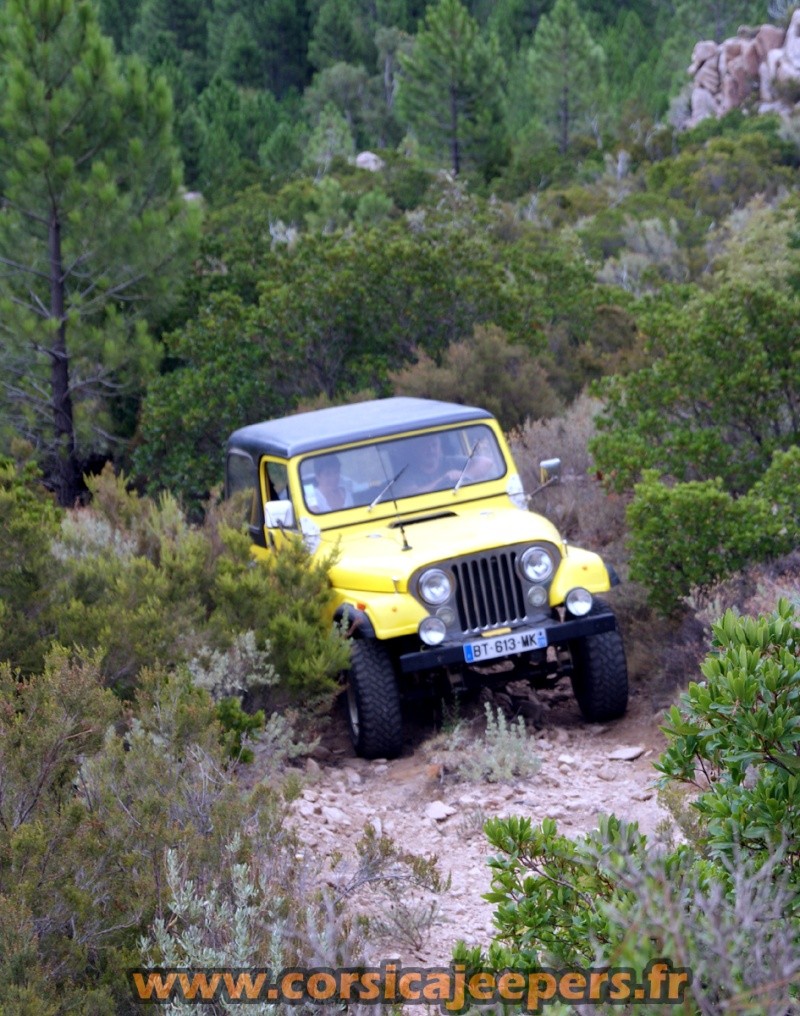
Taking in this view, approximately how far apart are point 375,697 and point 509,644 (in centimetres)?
74

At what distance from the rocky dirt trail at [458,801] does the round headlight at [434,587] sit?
76 cm

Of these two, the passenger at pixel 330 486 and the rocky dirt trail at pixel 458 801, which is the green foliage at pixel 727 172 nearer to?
the passenger at pixel 330 486

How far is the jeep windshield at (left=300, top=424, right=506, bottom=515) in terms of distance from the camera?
25.0 ft

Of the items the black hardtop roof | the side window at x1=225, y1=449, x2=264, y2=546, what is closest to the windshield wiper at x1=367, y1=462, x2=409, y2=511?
the black hardtop roof

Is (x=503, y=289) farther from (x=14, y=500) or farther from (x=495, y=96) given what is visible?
(x=495, y=96)

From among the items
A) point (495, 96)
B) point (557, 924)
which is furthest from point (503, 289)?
point (495, 96)

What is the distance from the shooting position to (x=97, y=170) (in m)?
15.9

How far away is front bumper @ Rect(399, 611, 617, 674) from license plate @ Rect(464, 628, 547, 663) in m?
0.05

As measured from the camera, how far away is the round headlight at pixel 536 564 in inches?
271

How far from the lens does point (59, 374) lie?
54.0 ft

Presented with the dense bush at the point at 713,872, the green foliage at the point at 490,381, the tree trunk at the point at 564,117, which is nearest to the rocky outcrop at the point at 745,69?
the tree trunk at the point at 564,117

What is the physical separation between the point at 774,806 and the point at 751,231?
65.2ft

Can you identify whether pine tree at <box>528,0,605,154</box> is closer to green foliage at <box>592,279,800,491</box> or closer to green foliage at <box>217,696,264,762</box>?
green foliage at <box>592,279,800,491</box>

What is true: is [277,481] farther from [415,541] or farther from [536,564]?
[536,564]
